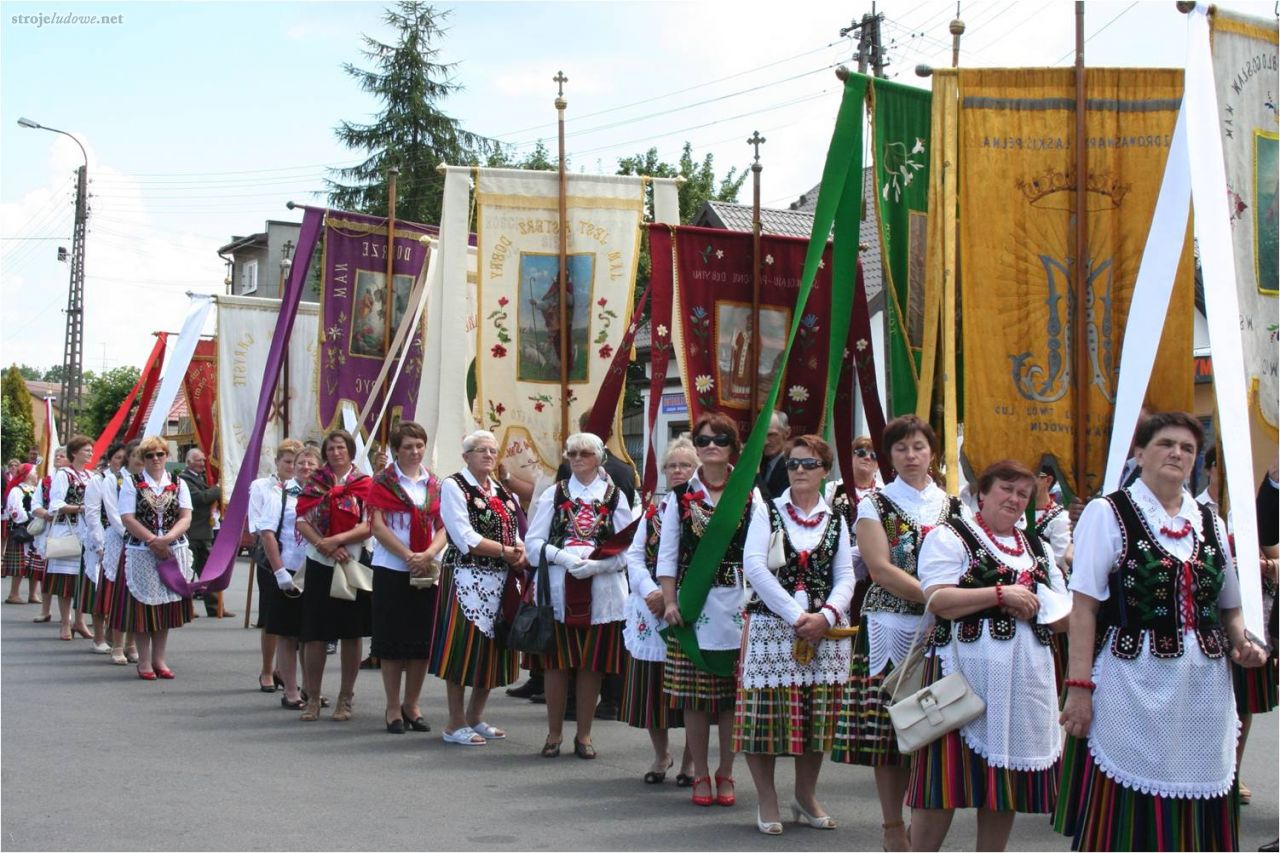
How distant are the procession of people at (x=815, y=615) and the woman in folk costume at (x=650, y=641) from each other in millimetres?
15

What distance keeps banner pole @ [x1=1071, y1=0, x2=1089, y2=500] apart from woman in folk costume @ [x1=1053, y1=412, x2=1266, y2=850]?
2274 millimetres

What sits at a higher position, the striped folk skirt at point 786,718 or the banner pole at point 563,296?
the banner pole at point 563,296

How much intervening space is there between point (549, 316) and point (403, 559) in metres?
2.16

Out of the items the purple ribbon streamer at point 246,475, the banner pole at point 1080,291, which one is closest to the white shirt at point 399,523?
the purple ribbon streamer at point 246,475

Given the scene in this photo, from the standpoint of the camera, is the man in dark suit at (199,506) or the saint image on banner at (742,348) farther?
the man in dark suit at (199,506)

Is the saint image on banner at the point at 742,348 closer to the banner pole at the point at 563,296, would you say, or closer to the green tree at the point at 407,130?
the banner pole at the point at 563,296

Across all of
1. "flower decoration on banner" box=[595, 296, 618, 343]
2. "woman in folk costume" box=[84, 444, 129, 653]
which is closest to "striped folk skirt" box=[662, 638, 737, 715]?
"flower decoration on banner" box=[595, 296, 618, 343]

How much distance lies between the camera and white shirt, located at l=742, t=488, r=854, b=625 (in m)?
6.18

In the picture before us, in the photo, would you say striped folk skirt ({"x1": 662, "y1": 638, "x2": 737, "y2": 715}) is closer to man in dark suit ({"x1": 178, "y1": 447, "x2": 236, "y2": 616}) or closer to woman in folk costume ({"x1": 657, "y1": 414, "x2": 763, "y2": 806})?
woman in folk costume ({"x1": 657, "y1": 414, "x2": 763, "y2": 806})

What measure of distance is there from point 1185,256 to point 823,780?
3.20m

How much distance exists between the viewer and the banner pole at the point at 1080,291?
22.2 feet

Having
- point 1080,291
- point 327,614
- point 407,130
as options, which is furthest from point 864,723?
point 407,130

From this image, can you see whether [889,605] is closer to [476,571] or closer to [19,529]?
[476,571]

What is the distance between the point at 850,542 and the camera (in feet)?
21.1
